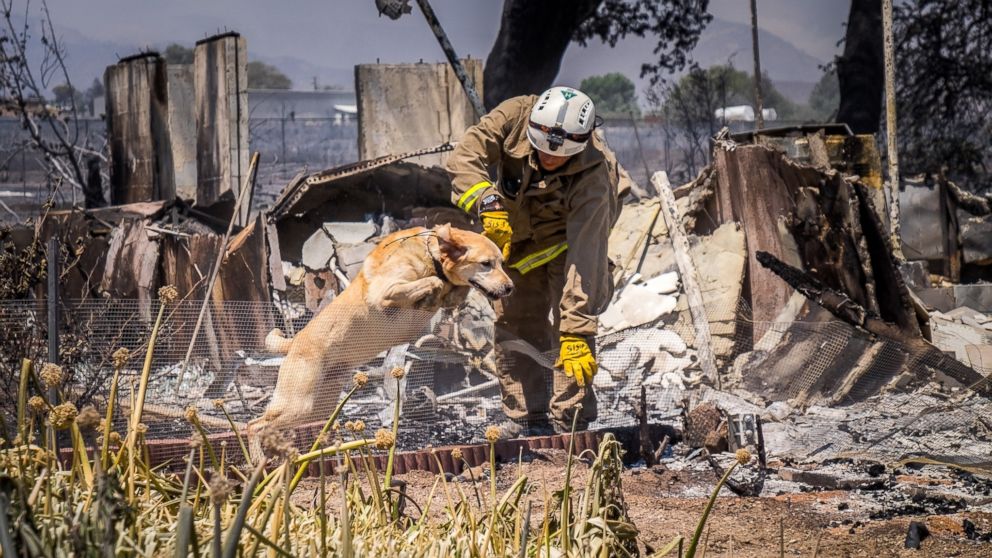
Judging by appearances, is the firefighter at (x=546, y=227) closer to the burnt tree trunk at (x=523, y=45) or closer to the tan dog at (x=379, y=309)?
the tan dog at (x=379, y=309)

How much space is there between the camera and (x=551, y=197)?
242 inches

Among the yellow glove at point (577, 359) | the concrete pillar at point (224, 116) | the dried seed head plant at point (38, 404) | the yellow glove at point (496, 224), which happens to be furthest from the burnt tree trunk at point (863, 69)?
the dried seed head plant at point (38, 404)

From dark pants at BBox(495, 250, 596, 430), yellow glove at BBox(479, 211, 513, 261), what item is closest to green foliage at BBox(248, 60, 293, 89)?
dark pants at BBox(495, 250, 596, 430)

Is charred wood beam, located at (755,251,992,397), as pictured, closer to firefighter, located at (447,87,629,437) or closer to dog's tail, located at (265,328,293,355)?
firefighter, located at (447,87,629,437)

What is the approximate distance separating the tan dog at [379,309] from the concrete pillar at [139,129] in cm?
723

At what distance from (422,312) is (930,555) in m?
3.20

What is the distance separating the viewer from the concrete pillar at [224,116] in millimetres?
11359

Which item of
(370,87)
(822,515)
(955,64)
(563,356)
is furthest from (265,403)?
(955,64)

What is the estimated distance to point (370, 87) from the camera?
12203mm

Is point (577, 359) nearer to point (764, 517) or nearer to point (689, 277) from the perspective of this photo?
point (764, 517)

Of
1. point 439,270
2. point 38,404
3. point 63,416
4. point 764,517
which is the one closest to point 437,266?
point 439,270

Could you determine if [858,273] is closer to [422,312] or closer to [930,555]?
[422,312]

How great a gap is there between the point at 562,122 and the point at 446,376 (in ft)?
7.52

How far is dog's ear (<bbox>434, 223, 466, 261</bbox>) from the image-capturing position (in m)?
5.89
